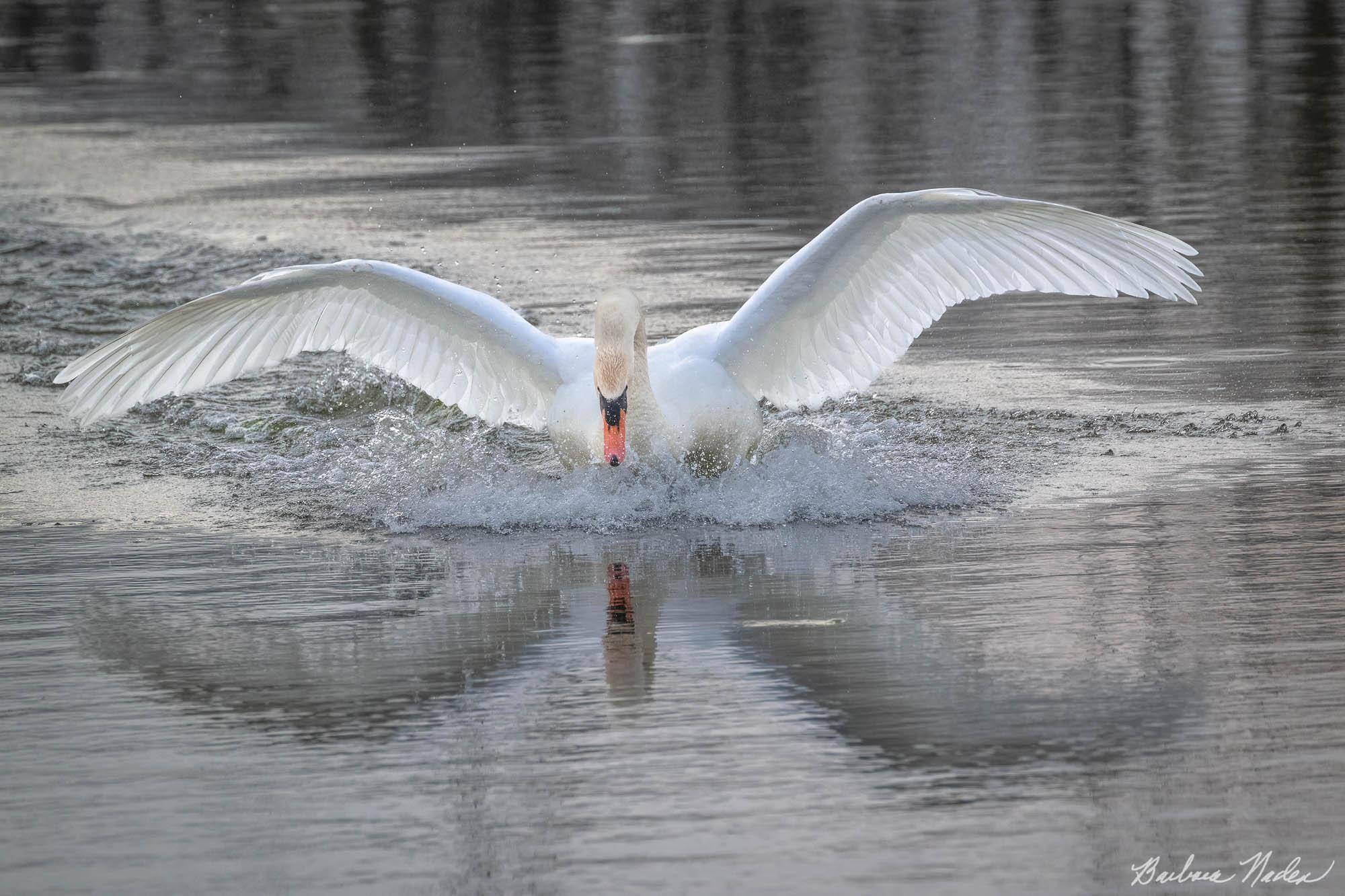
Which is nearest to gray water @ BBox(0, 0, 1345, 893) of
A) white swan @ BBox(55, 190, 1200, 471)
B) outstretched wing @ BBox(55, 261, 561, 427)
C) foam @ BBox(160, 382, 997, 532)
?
foam @ BBox(160, 382, 997, 532)

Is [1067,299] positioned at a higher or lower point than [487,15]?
lower

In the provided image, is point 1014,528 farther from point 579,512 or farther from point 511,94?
point 511,94

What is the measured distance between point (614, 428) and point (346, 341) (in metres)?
2.09

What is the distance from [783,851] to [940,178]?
1285 centimetres

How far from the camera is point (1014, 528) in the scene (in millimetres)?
7789

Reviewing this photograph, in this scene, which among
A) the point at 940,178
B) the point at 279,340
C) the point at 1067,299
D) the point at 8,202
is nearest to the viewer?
the point at 279,340

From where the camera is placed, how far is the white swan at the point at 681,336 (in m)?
8.64

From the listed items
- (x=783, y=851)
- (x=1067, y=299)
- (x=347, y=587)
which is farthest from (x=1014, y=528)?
(x=1067, y=299)

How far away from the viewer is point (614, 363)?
8.17 m
